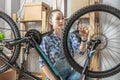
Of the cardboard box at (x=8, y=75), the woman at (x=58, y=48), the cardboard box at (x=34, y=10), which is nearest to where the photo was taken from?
the woman at (x=58, y=48)

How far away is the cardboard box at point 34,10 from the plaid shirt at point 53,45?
36.0 inches

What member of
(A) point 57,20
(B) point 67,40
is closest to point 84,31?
(B) point 67,40

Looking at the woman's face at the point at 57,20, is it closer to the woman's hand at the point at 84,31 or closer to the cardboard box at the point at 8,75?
the woman's hand at the point at 84,31

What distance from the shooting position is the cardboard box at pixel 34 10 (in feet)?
7.41

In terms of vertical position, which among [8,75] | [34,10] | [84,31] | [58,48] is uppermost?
[34,10]

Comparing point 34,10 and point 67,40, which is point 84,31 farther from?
point 34,10

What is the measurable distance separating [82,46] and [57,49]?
0.17 m

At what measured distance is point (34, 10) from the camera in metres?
2.29

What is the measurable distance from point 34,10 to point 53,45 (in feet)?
3.32

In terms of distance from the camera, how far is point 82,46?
132 cm

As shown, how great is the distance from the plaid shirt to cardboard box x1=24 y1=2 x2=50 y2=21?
913mm

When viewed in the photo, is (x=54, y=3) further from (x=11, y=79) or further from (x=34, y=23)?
(x=11, y=79)

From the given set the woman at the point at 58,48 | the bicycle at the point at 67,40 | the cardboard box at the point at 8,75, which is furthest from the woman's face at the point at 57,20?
the cardboard box at the point at 8,75

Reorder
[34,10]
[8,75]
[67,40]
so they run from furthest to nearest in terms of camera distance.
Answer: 1. [34,10]
2. [8,75]
3. [67,40]
